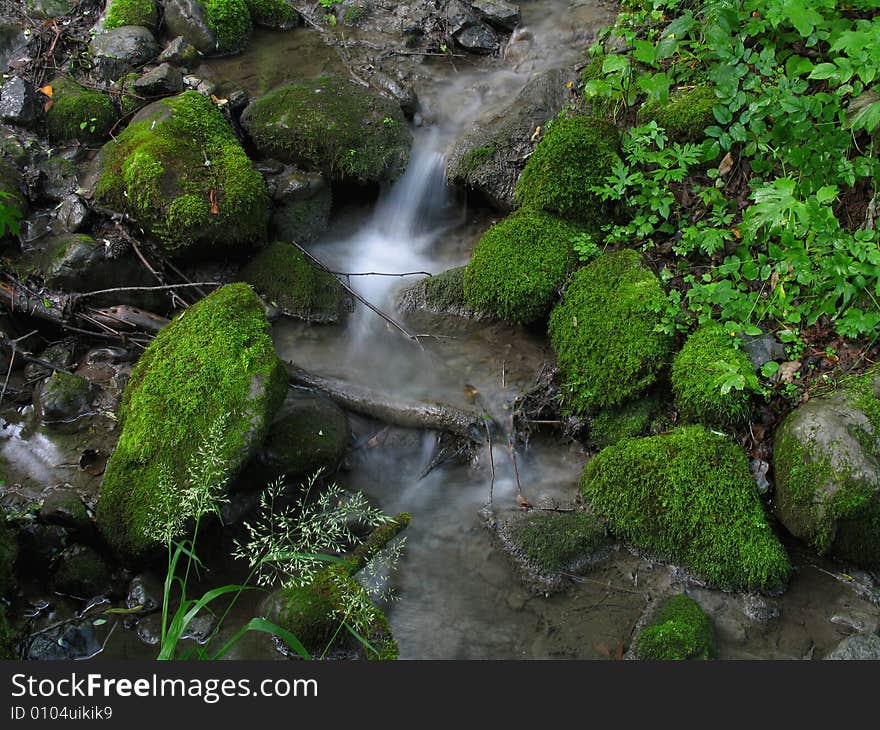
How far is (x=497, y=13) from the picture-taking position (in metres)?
8.14

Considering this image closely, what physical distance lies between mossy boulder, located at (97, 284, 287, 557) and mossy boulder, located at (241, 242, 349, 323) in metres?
1.19

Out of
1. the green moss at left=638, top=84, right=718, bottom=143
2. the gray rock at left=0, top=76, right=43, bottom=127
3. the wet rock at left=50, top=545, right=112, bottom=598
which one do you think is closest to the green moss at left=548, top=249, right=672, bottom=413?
A: the green moss at left=638, top=84, right=718, bottom=143

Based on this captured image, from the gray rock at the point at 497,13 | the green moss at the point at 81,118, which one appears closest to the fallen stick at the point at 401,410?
the green moss at the point at 81,118

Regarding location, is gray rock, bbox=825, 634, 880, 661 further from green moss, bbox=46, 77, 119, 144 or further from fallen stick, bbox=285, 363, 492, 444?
green moss, bbox=46, 77, 119, 144

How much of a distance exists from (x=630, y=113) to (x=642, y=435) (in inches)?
109

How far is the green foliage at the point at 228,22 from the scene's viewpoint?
7.41 m

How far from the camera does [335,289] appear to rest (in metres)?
5.96

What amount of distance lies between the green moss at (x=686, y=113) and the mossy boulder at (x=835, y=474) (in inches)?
88.2

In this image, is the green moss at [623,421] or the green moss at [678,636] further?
the green moss at [623,421]

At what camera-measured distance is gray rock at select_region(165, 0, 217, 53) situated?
730 cm

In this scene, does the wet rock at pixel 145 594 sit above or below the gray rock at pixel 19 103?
below

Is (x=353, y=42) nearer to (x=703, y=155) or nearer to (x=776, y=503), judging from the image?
(x=703, y=155)

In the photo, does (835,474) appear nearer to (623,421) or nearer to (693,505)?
(693,505)

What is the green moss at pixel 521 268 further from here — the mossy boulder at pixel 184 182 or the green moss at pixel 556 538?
the mossy boulder at pixel 184 182
